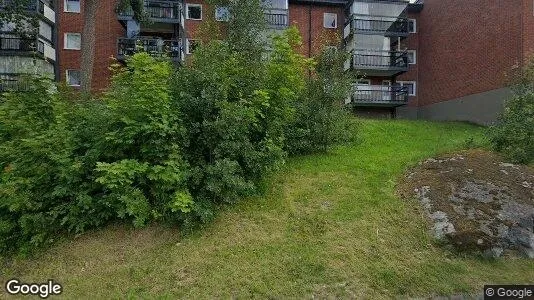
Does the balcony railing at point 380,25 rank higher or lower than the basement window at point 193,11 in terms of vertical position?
lower

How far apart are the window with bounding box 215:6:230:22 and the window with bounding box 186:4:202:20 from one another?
38.1 feet

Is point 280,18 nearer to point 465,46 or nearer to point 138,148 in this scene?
point 465,46

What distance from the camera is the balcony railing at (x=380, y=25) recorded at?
24.9 metres

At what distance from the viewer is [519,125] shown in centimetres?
848

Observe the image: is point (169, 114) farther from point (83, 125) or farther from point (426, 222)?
point (426, 222)

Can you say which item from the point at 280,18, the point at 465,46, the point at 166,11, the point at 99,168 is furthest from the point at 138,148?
the point at 465,46

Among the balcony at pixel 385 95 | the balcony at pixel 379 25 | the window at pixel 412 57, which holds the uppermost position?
the balcony at pixel 379 25

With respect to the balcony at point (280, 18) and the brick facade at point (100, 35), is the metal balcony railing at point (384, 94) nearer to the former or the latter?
the balcony at point (280, 18)

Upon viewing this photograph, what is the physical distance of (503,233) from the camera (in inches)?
236

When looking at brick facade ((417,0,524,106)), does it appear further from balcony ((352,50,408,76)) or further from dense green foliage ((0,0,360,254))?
dense green foliage ((0,0,360,254))

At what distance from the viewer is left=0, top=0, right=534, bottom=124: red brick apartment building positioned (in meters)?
20.1

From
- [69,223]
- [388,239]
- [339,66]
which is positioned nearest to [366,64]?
[339,66]

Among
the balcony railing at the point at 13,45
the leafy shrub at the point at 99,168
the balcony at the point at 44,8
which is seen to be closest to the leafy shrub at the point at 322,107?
the leafy shrub at the point at 99,168

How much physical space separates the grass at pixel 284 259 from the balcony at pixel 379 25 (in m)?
20.1
